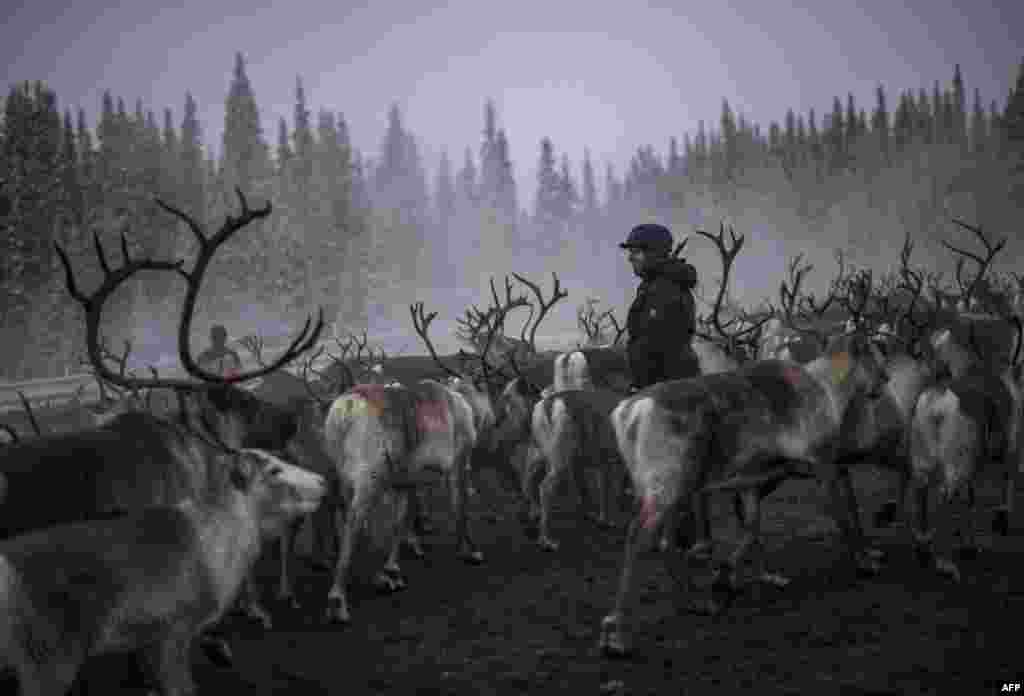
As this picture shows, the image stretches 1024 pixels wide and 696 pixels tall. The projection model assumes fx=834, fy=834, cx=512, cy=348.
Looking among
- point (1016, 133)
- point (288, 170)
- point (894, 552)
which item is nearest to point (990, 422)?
point (894, 552)

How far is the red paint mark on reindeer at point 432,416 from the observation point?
22.5ft

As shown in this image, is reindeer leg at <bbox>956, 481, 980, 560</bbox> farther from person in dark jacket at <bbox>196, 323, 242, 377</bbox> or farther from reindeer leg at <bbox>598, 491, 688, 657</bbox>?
person in dark jacket at <bbox>196, 323, 242, 377</bbox>

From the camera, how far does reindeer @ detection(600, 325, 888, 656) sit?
203 inches

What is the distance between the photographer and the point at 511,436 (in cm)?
948

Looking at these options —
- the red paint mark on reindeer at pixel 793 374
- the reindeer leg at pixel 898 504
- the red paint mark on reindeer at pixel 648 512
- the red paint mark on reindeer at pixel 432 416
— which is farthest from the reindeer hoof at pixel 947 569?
the red paint mark on reindeer at pixel 432 416

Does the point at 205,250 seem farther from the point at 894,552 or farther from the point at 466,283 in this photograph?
the point at 466,283

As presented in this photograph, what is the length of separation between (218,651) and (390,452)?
200 centimetres

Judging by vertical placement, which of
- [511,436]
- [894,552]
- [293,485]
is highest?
Result: [293,485]

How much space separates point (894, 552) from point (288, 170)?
53698 mm

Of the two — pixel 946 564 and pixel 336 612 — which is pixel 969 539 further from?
pixel 336 612

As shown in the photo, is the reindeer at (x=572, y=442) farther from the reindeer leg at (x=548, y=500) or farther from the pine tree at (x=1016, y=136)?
the pine tree at (x=1016, y=136)

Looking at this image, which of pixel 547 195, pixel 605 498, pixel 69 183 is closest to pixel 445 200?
pixel 547 195

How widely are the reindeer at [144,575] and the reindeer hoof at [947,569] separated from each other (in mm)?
4373

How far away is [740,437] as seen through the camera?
18.0 feet
